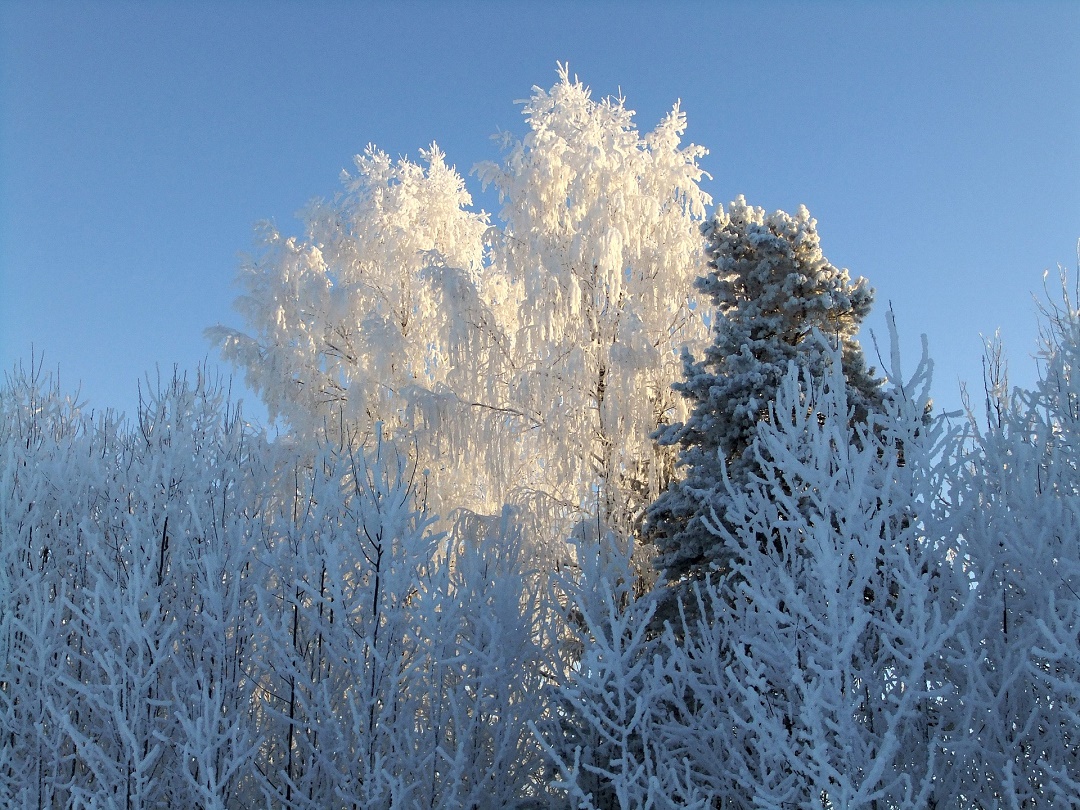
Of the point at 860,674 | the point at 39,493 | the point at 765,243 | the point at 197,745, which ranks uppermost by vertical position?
the point at 765,243

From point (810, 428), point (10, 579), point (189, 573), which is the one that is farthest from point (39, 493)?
point (810, 428)

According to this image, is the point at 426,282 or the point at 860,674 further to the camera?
the point at 426,282

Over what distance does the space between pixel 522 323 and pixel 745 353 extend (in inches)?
189

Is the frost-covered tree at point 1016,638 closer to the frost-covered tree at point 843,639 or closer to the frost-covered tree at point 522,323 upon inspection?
the frost-covered tree at point 843,639

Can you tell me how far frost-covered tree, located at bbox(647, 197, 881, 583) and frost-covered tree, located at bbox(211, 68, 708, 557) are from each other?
2209 mm

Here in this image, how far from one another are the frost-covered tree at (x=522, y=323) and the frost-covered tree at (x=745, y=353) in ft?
7.25

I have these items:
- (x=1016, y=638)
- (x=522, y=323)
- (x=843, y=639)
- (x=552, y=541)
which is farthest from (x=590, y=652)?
(x=522, y=323)

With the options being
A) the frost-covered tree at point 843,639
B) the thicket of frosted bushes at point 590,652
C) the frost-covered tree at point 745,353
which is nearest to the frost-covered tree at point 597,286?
the frost-covered tree at point 745,353

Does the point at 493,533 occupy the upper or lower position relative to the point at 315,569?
upper

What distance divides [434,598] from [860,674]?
313cm

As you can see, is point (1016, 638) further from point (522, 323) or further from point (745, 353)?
point (522, 323)

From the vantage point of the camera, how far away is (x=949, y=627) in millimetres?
4457

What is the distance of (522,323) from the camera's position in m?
12.7

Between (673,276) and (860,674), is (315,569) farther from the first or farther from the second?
(673,276)
